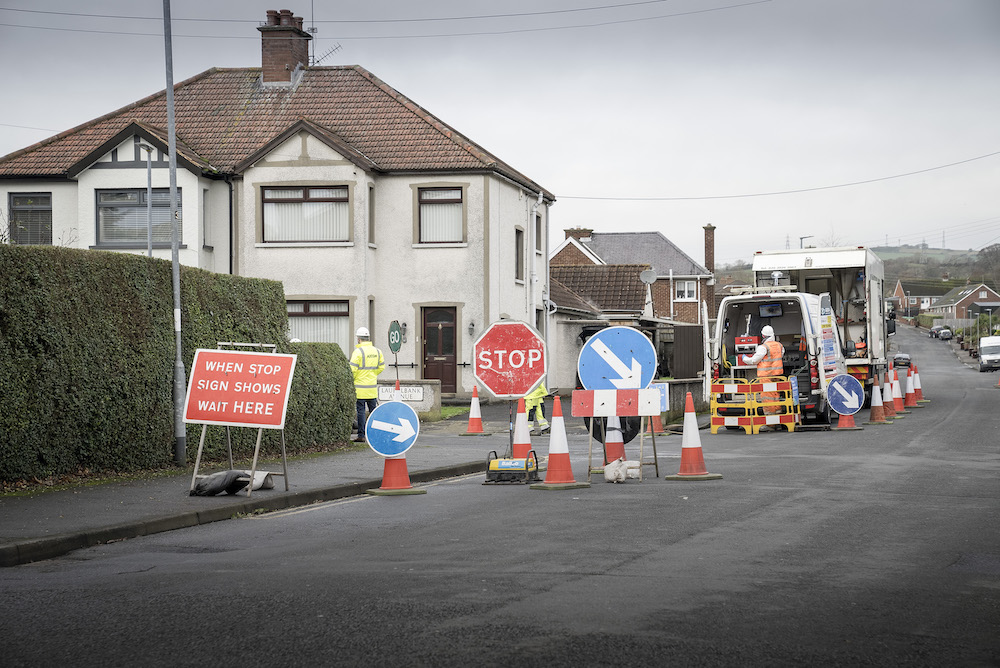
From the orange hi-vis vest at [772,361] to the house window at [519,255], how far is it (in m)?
14.1

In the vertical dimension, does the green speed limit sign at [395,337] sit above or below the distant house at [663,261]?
below

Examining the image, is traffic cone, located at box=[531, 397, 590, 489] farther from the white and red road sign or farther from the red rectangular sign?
the red rectangular sign

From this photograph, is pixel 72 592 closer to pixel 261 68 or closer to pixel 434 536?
pixel 434 536

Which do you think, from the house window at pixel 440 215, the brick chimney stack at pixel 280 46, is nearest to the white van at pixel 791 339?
the house window at pixel 440 215

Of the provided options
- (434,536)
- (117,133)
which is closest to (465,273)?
(117,133)

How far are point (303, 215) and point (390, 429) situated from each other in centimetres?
2082

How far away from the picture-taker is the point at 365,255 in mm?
32500

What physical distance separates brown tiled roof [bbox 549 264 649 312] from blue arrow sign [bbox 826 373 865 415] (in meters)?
27.2

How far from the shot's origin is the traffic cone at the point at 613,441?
46.2ft

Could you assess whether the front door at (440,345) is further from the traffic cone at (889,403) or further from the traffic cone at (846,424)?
the traffic cone at (846,424)

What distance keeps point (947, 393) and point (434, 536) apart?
3383cm

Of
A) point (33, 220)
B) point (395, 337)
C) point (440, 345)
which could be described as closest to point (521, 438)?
point (395, 337)

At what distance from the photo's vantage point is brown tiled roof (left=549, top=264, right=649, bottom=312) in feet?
166

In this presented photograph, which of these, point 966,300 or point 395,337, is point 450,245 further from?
point 966,300
